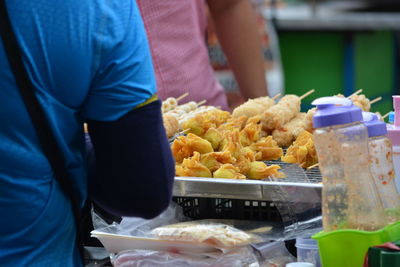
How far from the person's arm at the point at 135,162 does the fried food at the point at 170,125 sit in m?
0.75

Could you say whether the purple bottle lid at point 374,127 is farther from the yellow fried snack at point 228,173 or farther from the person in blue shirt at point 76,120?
the person in blue shirt at point 76,120

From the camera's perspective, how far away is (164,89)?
10.6 ft

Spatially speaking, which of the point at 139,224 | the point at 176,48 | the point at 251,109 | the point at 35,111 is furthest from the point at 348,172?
the point at 176,48

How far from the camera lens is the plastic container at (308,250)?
5.93 ft

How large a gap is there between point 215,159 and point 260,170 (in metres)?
0.14

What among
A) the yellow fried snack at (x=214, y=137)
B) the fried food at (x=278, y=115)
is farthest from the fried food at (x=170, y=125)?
the fried food at (x=278, y=115)

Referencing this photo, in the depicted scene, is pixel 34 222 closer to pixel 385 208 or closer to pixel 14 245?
pixel 14 245

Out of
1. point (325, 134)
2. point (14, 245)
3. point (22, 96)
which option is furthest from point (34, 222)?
point (325, 134)

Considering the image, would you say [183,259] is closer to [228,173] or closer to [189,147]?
[228,173]

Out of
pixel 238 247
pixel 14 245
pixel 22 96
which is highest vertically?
pixel 22 96

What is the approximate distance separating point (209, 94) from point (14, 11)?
1950mm

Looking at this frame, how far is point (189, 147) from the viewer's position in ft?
7.20

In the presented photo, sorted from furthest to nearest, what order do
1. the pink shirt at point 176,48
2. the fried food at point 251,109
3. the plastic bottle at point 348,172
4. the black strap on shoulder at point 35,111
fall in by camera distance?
the pink shirt at point 176,48 < the fried food at point 251,109 < the plastic bottle at point 348,172 < the black strap on shoulder at point 35,111

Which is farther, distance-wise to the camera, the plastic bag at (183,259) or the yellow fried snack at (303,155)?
the yellow fried snack at (303,155)
